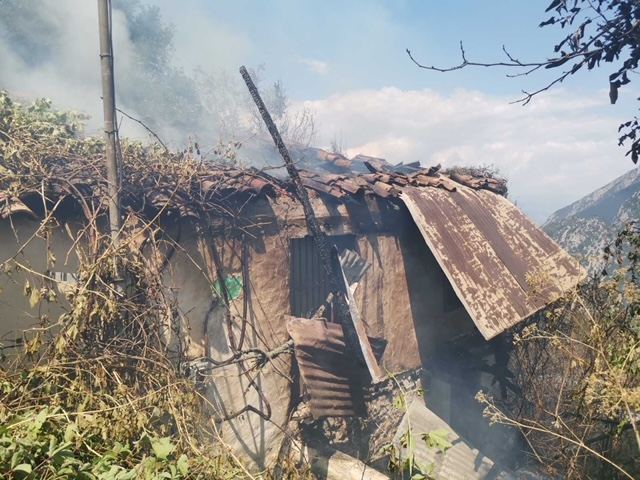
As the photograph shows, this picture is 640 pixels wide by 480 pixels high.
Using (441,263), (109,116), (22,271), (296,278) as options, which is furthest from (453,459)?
(109,116)

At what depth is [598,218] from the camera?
19.2 m

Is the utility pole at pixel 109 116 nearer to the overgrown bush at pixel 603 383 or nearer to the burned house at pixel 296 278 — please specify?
the burned house at pixel 296 278

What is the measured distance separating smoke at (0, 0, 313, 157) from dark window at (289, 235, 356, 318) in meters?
5.91

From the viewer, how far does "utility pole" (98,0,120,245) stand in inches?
168

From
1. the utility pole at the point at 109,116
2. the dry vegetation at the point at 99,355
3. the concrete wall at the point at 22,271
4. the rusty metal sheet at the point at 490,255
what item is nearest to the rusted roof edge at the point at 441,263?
the rusty metal sheet at the point at 490,255

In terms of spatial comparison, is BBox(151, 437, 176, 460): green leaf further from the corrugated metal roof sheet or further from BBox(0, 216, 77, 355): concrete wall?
the corrugated metal roof sheet

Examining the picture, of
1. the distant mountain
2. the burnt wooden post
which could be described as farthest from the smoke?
the distant mountain

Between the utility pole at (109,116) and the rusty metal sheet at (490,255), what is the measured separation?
3.69 metres

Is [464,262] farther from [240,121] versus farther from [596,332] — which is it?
[240,121]

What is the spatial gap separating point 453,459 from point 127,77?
18363 millimetres

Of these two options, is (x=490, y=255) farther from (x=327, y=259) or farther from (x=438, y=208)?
(x=327, y=259)

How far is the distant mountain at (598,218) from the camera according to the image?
17.5 meters

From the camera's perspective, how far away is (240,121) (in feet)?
70.5

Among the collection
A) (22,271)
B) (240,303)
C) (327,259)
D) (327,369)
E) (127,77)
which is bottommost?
(327,369)
